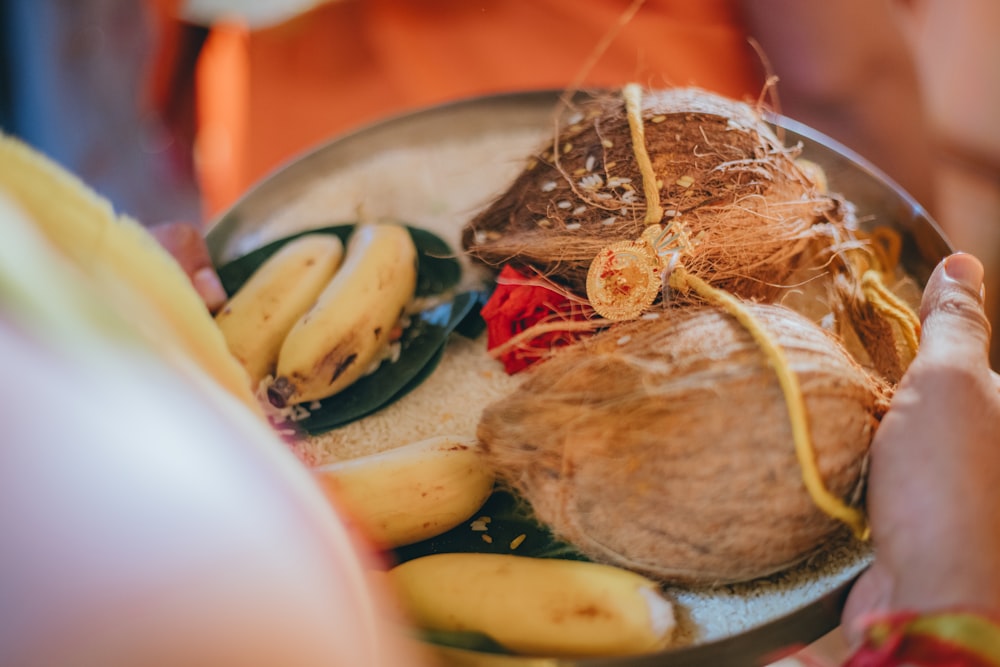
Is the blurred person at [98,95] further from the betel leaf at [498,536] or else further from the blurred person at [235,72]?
the betel leaf at [498,536]

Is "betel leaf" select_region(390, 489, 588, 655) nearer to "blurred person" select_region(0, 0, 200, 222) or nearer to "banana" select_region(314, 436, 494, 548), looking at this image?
"banana" select_region(314, 436, 494, 548)

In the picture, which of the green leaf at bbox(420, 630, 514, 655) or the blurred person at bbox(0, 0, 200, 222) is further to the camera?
the blurred person at bbox(0, 0, 200, 222)

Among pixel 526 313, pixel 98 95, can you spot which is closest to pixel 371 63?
pixel 98 95

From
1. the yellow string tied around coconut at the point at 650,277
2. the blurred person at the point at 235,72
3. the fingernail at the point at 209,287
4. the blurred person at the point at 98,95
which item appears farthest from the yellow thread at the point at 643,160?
the blurred person at the point at 98,95

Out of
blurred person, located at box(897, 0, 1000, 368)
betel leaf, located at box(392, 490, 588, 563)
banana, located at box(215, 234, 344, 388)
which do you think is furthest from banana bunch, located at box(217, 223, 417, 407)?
blurred person, located at box(897, 0, 1000, 368)

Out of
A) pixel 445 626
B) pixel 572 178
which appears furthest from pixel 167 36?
pixel 445 626
